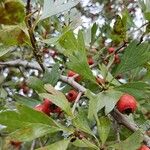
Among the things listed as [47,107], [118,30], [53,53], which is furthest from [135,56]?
[53,53]

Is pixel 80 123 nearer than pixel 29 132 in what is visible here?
No

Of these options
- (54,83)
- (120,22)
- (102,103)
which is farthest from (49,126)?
(120,22)

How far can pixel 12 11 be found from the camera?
121 cm

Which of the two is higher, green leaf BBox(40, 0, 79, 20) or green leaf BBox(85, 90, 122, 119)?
green leaf BBox(40, 0, 79, 20)

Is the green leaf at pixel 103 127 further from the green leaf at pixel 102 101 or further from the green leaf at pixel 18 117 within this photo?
the green leaf at pixel 18 117

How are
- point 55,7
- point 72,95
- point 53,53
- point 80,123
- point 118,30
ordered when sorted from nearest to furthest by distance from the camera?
1. point 80,123
2. point 55,7
3. point 72,95
4. point 118,30
5. point 53,53

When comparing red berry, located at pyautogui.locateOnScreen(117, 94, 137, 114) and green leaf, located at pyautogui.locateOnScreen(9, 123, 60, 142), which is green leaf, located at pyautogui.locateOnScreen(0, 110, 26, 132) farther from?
red berry, located at pyautogui.locateOnScreen(117, 94, 137, 114)

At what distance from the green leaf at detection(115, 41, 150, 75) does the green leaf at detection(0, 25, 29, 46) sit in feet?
1.20

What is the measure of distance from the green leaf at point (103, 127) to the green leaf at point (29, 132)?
0.19 meters

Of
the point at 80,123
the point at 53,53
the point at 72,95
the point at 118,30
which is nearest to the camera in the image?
the point at 80,123

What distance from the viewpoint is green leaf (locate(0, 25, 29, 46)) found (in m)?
1.25

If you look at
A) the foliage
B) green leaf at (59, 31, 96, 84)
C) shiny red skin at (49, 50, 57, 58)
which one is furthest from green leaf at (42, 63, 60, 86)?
shiny red skin at (49, 50, 57, 58)

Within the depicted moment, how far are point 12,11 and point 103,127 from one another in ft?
1.40

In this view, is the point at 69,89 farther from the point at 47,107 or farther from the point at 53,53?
the point at 53,53
